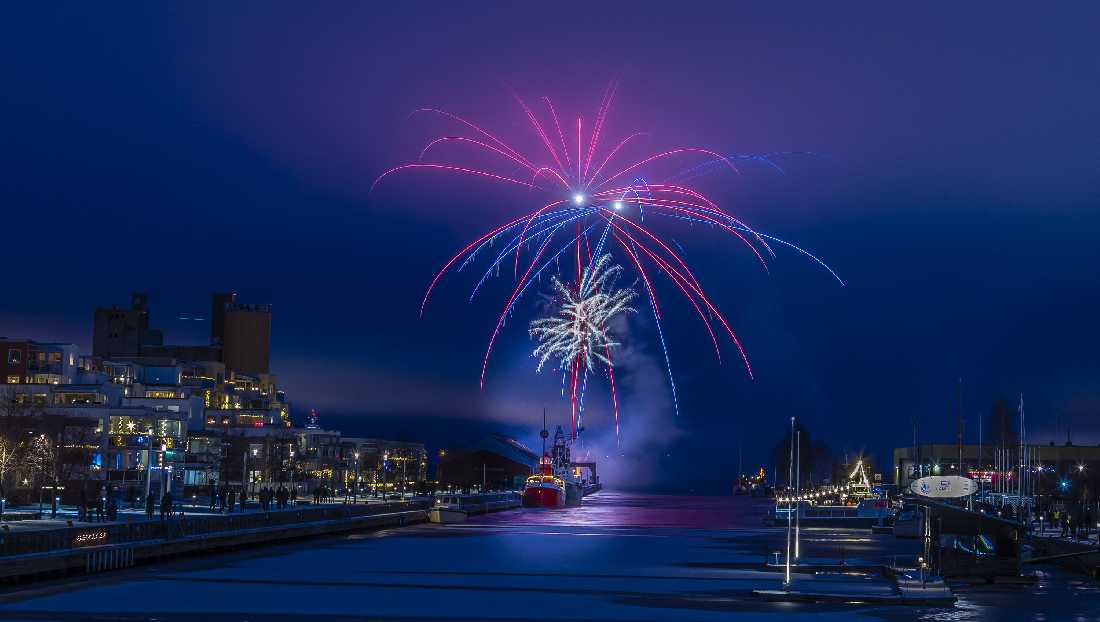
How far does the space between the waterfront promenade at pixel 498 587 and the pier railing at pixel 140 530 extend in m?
1.80

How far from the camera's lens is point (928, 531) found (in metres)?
51.9

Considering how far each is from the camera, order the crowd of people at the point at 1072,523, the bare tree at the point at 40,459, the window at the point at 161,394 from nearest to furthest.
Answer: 1. the crowd of people at the point at 1072,523
2. the bare tree at the point at 40,459
3. the window at the point at 161,394

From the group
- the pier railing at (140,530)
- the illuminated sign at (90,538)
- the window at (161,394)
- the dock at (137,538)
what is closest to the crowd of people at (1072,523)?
the dock at (137,538)

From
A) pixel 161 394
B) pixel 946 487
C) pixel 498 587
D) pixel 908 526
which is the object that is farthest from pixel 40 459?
pixel 946 487

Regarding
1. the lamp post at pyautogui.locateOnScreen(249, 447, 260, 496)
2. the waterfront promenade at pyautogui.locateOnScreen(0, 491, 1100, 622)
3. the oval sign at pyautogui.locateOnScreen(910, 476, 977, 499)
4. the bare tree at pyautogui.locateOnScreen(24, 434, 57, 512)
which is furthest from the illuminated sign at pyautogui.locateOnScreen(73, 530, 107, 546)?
the lamp post at pyautogui.locateOnScreen(249, 447, 260, 496)

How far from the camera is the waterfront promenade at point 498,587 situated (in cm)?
3981

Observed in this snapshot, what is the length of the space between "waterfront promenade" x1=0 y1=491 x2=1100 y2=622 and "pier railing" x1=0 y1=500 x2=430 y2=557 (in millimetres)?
1798

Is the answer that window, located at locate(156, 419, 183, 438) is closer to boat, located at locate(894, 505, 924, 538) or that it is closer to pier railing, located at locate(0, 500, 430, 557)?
pier railing, located at locate(0, 500, 430, 557)

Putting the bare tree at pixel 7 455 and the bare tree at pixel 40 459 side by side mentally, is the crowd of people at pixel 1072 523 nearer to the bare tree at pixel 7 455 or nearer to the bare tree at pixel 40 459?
the bare tree at pixel 7 455

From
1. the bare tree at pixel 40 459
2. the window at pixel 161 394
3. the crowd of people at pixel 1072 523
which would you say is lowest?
the crowd of people at pixel 1072 523

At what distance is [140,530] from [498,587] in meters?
19.9

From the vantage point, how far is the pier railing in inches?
1933

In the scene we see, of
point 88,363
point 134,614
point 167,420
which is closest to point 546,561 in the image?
point 134,614

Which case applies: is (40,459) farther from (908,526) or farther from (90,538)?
(908,526)
